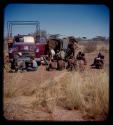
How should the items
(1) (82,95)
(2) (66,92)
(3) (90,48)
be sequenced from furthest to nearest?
(3) (90,48), (2) (66,92), (1) (82,95)

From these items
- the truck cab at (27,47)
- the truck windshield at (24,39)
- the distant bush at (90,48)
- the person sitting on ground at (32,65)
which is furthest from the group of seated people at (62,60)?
the distant bush at (90,48)

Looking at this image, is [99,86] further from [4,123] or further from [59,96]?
[4,123]

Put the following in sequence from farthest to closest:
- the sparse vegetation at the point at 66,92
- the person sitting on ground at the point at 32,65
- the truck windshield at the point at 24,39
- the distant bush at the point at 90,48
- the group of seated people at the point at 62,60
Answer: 1. the distant bush at the point at 90,48
2. the group of seated people at the point at 62,60
3. the truck windshield at the point at 24,39
4. the person sitting on ground at the point at 32,65
5. the sparse vegetation at the point at 66,92

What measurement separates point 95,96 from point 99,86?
0.74 feet

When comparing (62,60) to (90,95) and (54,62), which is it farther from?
(90,95)

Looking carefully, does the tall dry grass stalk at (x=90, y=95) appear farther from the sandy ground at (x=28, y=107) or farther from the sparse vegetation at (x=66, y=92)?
the sandy ground at (x=28, y=107)

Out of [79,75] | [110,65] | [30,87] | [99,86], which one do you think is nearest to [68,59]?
[79,75]

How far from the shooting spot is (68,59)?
8.41 meters

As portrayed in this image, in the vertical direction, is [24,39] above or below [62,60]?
above

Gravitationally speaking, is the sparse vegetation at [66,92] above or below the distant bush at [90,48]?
below

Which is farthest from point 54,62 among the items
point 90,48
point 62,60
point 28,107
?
point 90,48

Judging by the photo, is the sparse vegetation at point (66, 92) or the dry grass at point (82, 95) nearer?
the dry grass at point (82, 95)

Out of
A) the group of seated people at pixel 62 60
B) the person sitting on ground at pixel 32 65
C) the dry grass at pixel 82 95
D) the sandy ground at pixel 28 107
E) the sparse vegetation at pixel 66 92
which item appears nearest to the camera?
the sandy ground at pixel 28 107

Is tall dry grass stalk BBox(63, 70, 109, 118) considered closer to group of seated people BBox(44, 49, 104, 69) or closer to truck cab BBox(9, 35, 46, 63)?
group of seated people BBox(44, 49, 104, 69)
